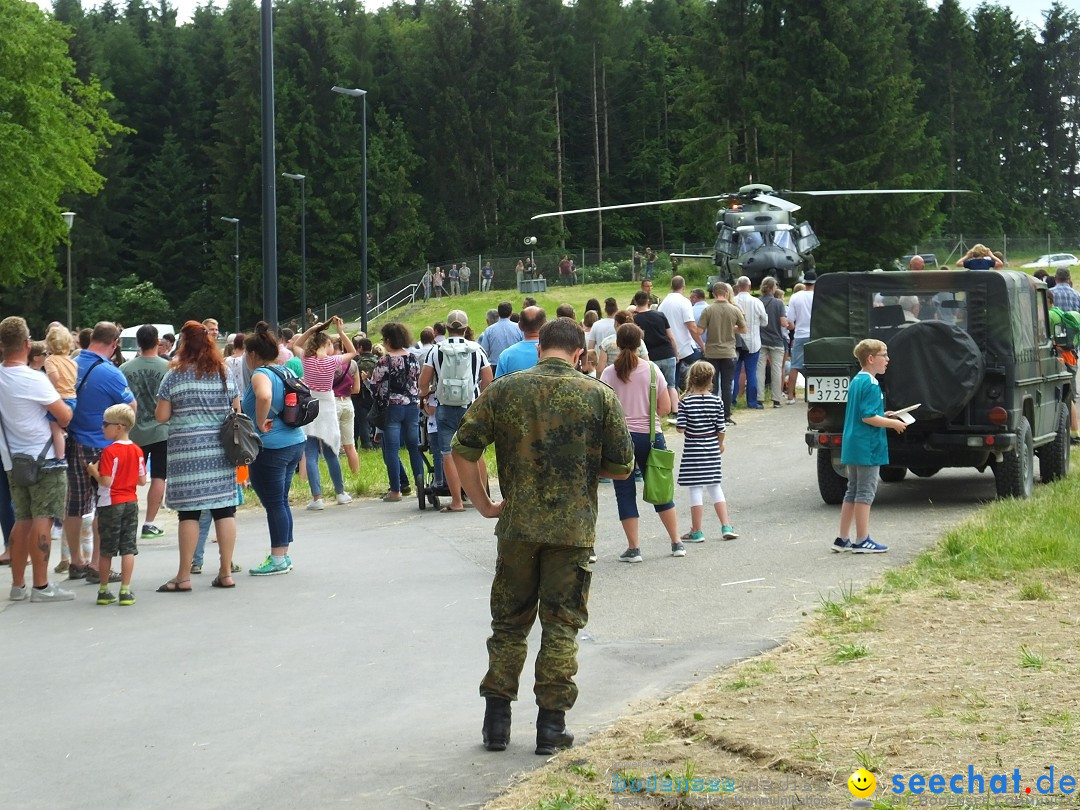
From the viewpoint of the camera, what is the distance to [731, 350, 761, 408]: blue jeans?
885 inches

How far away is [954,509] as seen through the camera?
13781 mm

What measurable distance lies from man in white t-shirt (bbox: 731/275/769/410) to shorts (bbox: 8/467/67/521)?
41.9 feet

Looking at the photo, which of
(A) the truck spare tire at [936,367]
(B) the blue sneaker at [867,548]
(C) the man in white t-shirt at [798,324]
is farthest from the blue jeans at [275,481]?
(C) the man in white t-shirt at [798,324]

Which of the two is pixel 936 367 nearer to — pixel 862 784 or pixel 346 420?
pixel 346 420

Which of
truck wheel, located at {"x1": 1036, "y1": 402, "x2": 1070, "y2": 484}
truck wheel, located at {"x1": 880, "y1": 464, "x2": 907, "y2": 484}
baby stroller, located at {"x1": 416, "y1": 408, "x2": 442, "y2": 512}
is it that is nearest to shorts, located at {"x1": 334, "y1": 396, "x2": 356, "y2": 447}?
baby stroller, located at {"x1": 416, "y1": 408, "x2": 442, "y2": 512}

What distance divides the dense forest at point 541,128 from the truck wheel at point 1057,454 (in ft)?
167

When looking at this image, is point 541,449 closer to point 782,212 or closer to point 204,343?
point 204,343

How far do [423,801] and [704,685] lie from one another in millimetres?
2099

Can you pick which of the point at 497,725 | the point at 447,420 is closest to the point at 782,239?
the point at 447,420

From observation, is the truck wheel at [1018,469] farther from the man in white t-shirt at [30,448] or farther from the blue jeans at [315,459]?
the man in white t-shirt at [30,448]

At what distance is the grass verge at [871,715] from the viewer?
219 inches

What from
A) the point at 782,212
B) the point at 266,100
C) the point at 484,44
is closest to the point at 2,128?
the point at 782,212

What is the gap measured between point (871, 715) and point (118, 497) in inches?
218

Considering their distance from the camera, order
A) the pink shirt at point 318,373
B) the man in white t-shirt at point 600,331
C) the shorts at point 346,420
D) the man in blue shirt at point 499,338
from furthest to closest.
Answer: the man in white t-shirt at point 600,331, the shorts at point 346,420, the man in blue shirt at point 499,338, the pink shirt at point 318,373
